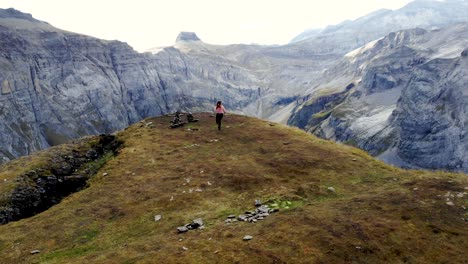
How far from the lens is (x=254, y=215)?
27.2m

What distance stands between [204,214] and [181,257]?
6722 millimetres

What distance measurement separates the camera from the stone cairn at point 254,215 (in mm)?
26453

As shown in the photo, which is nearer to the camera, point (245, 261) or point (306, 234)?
point (245, 261)

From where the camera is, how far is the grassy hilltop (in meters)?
22.0

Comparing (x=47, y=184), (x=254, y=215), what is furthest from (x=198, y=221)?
(x=47, y=184)

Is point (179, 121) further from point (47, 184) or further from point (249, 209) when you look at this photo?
point (249, 209)

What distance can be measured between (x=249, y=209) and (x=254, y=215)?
1.27m

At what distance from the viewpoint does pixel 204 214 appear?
28016 mm

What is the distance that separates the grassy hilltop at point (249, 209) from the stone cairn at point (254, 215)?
23.8 inches

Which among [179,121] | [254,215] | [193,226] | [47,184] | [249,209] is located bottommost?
[47,184]

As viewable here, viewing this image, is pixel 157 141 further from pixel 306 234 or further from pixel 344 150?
pixel 306 234

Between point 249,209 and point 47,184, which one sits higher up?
point 249,209

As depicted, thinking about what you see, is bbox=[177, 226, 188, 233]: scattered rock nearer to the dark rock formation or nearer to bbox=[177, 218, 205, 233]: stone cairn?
bbox=[177, 218, 205, 233]: stone cairn

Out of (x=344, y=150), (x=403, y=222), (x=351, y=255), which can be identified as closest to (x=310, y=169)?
(x=344, y=150)
